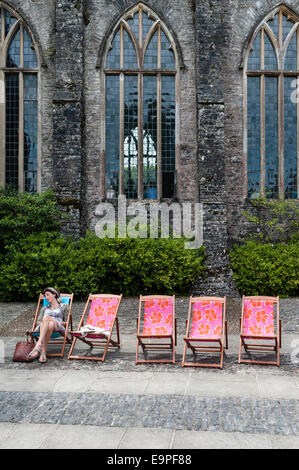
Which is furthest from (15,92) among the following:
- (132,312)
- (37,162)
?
(132,312)

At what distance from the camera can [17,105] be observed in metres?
14.8

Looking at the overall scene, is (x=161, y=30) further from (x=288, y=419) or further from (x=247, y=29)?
(x=288, y=419)

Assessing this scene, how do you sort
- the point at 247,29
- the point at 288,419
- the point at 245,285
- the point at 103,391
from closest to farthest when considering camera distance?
the point at 288,419
the point at 103,391
the point at 245,285
the point at 247,29

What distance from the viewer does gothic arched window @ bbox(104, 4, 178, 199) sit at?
14.7m

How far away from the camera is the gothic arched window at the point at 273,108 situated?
48.6 feet

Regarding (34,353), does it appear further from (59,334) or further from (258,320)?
(258,320)

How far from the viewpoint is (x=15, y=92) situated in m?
14.9

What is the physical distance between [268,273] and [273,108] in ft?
19.6

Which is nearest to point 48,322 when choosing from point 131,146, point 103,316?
point 103,316

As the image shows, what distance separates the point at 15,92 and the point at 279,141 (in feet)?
28.8

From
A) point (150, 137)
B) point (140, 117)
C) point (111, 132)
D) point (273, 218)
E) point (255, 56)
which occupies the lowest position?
point (273, 218)

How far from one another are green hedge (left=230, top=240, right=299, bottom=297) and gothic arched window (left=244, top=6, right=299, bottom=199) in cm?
283

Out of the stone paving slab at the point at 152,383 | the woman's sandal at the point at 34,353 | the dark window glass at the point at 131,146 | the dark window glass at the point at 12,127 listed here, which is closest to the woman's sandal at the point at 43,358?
the woman's sandal at the point at 34,353

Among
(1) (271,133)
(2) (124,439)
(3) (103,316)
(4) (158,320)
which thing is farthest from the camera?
(1) (271,133)
